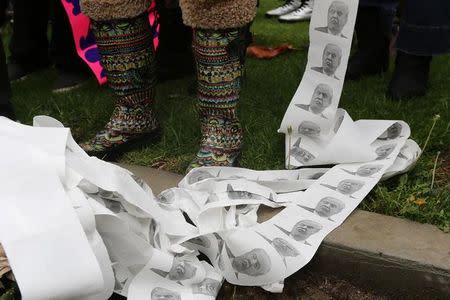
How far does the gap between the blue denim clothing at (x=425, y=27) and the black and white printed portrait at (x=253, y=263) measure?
3.60ft

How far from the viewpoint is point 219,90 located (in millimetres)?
1388

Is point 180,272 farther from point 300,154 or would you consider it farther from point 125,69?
point 125,69

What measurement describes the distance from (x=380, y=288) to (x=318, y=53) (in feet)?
2.13

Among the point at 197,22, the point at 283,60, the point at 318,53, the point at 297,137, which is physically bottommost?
the point at 283,60

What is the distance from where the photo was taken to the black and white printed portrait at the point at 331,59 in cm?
144

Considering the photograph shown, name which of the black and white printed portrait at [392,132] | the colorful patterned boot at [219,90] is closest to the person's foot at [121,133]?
the colorful patterned boot at [219,90]

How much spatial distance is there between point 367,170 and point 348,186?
3.1 inches

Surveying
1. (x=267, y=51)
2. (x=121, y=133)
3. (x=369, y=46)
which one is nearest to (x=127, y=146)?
(x=121, y=133)

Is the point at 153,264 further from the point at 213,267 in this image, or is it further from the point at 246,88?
the point at 246,88

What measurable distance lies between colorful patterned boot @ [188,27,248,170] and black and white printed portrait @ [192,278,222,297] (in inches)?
16.0

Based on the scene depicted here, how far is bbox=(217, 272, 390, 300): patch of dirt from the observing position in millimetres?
1101

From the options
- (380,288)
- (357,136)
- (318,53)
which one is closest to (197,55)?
(318,53)

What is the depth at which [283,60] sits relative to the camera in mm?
2607

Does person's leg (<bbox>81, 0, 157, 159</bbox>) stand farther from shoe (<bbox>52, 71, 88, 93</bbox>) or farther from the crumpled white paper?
shoe (<bbox>52, 71, 88, 93</bbox>)
